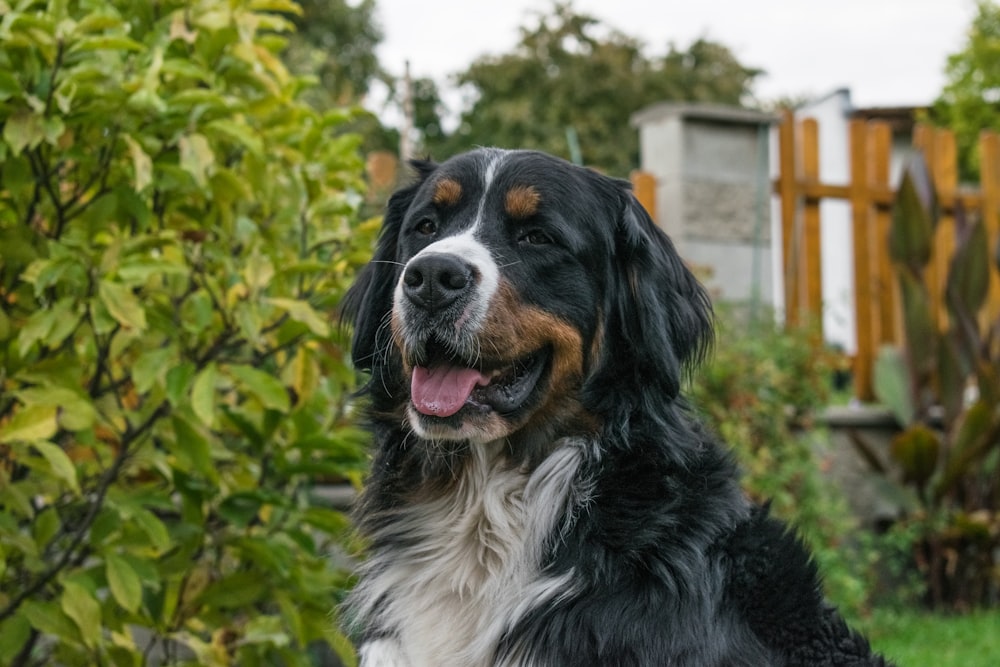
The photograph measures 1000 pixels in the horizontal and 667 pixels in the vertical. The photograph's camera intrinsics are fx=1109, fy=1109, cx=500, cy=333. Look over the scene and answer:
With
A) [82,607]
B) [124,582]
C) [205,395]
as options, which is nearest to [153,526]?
[124,582]

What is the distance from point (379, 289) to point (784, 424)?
3521 millimetres

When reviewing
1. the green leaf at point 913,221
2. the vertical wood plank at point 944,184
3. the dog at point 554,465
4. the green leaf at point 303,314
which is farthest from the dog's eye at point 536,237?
the vertical wood plank at point 944,184

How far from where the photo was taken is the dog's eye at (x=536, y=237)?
2.82 meters

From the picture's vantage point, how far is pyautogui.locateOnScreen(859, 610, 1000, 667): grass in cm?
514

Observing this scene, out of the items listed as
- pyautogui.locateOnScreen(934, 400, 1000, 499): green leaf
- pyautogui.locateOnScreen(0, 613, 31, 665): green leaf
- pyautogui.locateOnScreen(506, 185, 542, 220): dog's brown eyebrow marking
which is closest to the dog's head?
pyautogui.locateOnScreen(506, 185, 542, 220): dog's brown eyebrow marking

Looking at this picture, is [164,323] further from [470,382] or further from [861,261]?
[861,261]

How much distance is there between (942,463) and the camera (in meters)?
6.66

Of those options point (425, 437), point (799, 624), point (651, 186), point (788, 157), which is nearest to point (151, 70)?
point (425, 437)

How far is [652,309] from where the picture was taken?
2.84 m

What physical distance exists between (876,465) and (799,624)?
428 cm

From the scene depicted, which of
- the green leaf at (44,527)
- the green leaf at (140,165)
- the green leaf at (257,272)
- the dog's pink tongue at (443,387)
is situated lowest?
the green leaf at (44,527)

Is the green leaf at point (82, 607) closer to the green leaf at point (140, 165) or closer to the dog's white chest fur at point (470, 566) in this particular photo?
the dog's white chest fur at point (470, 566)

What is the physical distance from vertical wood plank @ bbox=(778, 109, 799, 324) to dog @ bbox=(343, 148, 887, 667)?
4302 mm

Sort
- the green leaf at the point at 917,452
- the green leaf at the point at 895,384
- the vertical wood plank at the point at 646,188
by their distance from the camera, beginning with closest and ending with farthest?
the green leaf at the point at 917,452, the vertical wood plank at the point at 646,188, the green leaf at the point at 895,384
